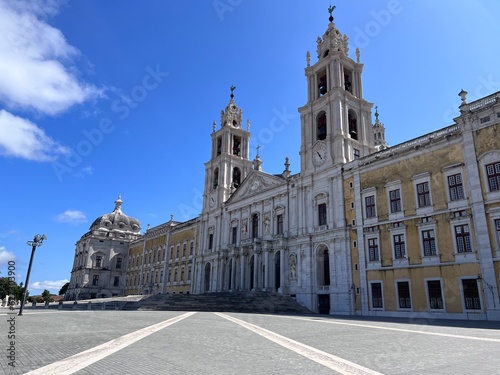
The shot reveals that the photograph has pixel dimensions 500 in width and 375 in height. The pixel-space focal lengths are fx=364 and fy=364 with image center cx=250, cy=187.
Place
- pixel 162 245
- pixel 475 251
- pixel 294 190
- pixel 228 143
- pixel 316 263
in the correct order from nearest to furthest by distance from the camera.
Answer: pixel 475 251 → pixel 316 263 → pixel 294 190 → pixel 228 143 → pixel 162 245

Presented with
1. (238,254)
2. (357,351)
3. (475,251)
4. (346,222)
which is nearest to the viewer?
(357,351)

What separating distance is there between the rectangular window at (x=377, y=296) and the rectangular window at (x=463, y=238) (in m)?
6.60

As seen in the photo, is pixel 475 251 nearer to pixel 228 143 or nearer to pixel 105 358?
pixel 105 358

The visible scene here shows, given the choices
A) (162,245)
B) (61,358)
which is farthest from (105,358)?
(162,245)

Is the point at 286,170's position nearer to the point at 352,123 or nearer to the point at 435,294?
the point at 352,123

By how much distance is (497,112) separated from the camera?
2227cm

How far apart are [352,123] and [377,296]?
1813 cm

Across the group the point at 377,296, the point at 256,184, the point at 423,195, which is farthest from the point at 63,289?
the point at 423,195

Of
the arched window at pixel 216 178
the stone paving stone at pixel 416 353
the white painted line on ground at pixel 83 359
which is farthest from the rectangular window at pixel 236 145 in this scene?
the white painted line on ground at pixel 83 359

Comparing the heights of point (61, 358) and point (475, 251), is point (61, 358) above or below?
below

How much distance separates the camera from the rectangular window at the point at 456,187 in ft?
77.5

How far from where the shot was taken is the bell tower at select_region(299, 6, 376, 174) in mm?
34812

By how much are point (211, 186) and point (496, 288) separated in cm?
3826

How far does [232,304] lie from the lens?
3158 centimetres
